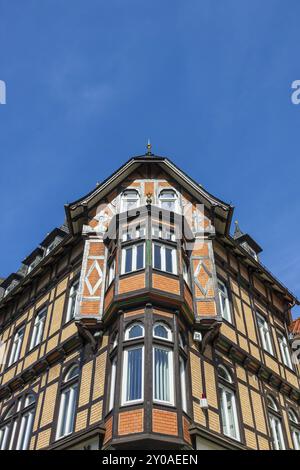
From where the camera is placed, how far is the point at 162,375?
44.0ft

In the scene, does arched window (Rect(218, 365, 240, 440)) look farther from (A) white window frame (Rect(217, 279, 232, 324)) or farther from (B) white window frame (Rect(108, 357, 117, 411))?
(B) white window frame (Rect(108, 357, 117, 411))

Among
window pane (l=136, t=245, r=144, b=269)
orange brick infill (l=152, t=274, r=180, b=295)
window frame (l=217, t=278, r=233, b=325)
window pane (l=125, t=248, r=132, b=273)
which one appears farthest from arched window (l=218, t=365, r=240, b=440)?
window pane (l=125, t=248, r=132, b=273)

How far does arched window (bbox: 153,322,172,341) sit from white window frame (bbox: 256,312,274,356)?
24.5 feet

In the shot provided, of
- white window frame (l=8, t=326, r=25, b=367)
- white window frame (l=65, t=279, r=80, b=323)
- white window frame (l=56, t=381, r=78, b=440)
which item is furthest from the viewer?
white window frame (l=8, t=326, r=25, b=367)

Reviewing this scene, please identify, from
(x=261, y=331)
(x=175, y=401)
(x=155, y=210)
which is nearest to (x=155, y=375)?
(x=175, y=401)

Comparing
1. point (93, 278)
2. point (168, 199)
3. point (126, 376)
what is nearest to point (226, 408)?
point (126, 376)

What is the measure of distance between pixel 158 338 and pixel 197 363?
2184 millimetres

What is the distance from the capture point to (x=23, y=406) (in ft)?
58.7

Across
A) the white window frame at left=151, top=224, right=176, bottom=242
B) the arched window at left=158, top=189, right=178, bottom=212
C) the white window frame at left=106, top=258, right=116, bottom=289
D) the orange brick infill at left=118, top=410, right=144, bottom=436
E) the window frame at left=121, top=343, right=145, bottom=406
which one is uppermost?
the arched window at left=158, top=189, right=178, bottom=212

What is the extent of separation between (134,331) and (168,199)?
268 inches

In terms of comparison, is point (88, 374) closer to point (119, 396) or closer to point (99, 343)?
point (99, 343)

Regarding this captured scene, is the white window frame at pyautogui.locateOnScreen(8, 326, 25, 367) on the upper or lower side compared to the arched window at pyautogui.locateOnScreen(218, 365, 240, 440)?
upper

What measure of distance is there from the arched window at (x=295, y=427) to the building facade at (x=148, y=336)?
0.22 feet

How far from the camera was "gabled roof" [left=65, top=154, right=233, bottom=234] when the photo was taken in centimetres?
1931
